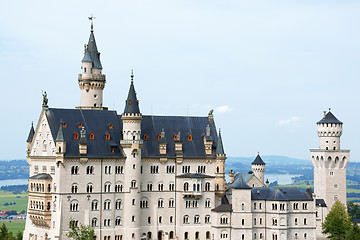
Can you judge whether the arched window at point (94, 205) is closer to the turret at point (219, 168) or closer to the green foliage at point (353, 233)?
the turret at point (219, 168)

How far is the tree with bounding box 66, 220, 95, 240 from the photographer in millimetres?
109312

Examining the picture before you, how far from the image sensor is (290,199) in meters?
128

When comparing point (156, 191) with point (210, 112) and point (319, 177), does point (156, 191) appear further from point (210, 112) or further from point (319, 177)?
→ point (319, 177)

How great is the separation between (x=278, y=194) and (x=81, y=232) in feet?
116

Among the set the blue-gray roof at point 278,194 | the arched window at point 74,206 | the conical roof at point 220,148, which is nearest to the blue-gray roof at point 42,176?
the arched window at point 74,206

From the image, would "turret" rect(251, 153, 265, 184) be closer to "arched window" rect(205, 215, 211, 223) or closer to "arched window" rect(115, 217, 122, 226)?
"arched window" rect(205, 215, 211, 223)

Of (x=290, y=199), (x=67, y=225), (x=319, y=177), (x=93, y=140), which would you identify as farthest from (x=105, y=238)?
(x=319, y=177)

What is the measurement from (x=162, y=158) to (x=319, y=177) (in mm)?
34466

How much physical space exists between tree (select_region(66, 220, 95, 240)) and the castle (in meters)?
1.06

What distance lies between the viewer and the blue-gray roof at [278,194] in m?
128

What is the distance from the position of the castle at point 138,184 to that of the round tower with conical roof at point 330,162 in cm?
431

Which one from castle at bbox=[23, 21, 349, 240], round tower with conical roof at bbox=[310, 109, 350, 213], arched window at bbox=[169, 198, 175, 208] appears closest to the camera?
castle at bbox=[23, 21, 349, 240]

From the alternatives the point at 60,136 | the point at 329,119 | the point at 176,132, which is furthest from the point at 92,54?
the point at 329,119

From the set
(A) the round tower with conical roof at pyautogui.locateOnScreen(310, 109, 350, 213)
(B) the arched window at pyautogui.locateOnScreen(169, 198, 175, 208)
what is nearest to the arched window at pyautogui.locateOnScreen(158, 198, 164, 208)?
(B) the arched window at pyautogui.locateOnScreen(169, 198, 175, 208)
